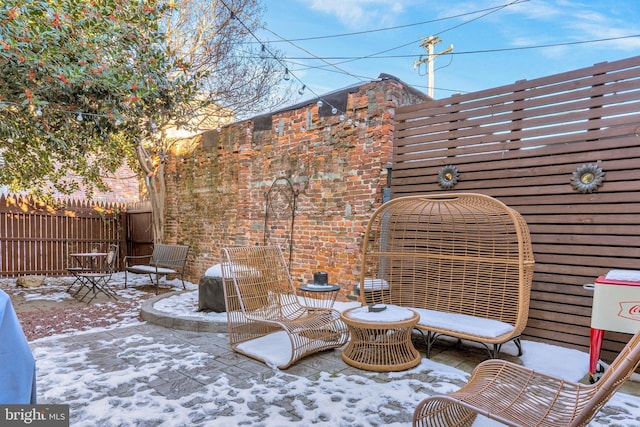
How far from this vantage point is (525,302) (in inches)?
117

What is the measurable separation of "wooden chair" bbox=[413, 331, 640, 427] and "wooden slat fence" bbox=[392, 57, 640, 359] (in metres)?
1.72

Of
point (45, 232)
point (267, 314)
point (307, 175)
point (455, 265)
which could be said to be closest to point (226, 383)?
point (267, 314)

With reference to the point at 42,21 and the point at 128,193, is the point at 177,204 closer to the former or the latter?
the point at 42,21

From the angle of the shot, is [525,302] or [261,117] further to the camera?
[261,117]

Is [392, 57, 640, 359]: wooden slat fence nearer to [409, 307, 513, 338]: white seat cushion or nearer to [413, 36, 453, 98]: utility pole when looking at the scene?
[409, 307, 513, 338]: white seat cushion

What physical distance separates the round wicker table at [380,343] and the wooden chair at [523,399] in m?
0.90

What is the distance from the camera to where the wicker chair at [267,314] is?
309 cm

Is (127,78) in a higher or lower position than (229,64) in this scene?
lower

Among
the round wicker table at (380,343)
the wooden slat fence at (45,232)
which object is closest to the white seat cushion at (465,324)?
the round wicker table at (380,343)

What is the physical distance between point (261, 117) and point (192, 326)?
11.4 ft

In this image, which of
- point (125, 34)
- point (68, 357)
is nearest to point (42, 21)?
point (125, 34)

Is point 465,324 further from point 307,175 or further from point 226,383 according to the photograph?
point 307,175

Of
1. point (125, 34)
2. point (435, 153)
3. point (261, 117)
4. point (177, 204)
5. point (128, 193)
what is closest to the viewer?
point (125, 34)

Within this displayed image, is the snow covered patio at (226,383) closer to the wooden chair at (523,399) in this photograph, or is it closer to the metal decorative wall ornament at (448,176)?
the wooden chair at (523,399)
